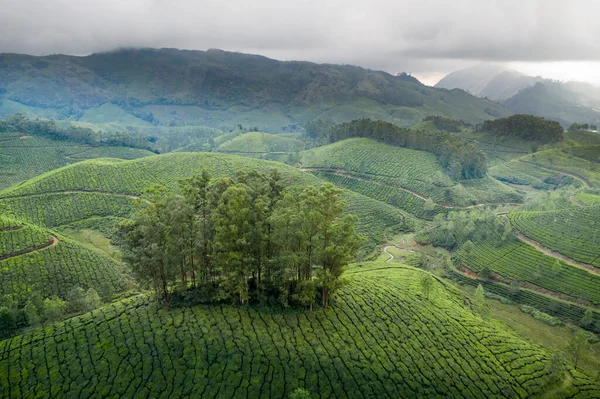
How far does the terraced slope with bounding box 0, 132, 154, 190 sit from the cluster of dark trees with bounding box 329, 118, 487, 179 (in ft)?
327

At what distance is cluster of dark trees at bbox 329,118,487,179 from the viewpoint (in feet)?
380

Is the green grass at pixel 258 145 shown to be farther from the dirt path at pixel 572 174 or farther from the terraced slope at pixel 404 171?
the dirt path at pixel 572 174

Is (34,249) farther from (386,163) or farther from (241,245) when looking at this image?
(386,163)

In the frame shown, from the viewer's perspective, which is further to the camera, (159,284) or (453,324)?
(453,324)

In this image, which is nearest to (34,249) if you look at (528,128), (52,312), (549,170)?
(52,312)

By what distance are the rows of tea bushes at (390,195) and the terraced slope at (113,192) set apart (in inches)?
202

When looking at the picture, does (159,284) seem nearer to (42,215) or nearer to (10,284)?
(10,284)

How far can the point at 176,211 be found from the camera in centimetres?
3416

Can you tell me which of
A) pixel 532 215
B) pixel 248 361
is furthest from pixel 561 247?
pixel 248 361

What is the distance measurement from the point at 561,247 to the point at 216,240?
64.2 metres

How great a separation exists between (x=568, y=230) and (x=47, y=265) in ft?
303

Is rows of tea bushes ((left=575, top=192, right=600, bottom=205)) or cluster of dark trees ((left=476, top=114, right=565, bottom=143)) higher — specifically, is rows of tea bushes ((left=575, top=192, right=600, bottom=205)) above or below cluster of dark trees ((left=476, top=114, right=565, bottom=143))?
below

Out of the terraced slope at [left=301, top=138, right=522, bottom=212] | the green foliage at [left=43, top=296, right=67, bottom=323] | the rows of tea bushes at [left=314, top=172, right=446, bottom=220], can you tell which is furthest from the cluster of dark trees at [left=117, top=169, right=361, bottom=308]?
the terraced slope at [left=301, top=138, right=522, bottom=212]

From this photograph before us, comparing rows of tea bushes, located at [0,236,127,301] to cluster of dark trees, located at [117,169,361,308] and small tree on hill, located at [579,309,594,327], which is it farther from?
small tree on hill, located at [579,309,594,327]
